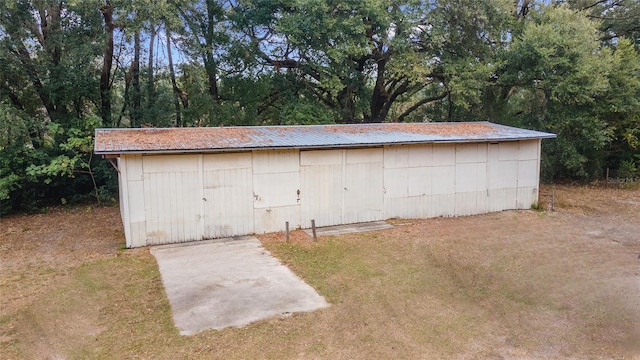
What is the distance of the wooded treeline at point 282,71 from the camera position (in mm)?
13430

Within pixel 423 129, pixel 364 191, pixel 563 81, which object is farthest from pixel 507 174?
pixel 563 81

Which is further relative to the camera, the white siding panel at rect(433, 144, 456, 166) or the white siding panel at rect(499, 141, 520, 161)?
the white siding panel at rect(499, 141, 520, 161)

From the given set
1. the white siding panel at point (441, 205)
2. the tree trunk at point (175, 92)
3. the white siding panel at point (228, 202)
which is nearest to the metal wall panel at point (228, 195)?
the white siding panel at point (228, 202)

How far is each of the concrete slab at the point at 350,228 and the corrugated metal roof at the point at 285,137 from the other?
7.06ft

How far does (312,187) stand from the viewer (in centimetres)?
1109

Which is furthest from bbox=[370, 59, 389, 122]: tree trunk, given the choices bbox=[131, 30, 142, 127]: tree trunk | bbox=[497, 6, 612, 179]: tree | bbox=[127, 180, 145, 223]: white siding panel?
bbox=[127, 180, 145, 223]: white siding panel

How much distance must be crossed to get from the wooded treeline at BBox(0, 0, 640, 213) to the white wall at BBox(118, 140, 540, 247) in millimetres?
4369

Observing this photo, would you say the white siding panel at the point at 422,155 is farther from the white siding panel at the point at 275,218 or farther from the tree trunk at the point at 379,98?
the tree trunk at the point at 379,98

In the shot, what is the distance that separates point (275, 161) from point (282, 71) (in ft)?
27.2

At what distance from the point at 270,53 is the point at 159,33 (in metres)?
4.23

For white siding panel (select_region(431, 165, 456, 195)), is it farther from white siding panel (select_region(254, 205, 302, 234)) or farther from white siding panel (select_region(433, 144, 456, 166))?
white siding panel (select_region(254, 205, 302, 234))

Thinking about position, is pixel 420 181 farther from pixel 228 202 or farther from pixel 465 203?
pixel 228 202

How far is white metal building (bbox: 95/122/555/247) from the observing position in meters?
9.59

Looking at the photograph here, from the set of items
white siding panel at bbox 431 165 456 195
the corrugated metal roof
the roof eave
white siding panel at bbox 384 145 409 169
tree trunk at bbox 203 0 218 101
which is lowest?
white siding panel at bbox 431 165 456 195
